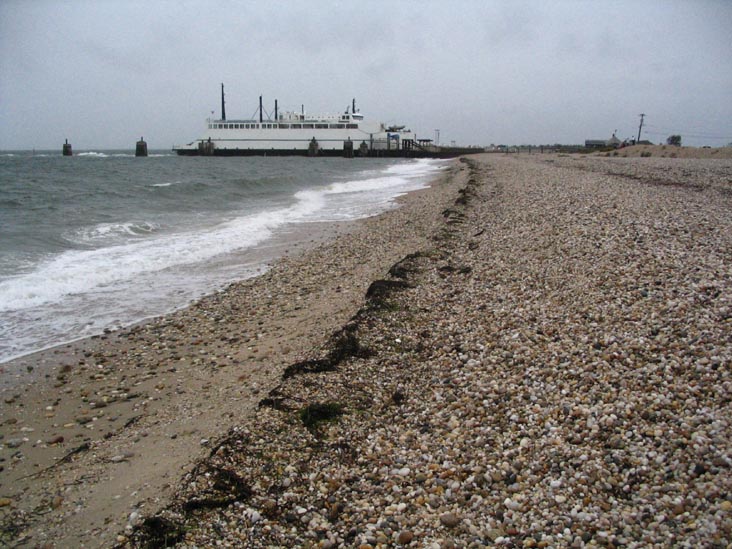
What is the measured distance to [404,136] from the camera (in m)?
85.3

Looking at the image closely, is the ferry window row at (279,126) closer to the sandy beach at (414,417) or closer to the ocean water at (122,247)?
the ocean water at (122,247)

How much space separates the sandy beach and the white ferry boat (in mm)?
76312

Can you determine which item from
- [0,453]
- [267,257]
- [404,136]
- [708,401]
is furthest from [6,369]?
[404,136]

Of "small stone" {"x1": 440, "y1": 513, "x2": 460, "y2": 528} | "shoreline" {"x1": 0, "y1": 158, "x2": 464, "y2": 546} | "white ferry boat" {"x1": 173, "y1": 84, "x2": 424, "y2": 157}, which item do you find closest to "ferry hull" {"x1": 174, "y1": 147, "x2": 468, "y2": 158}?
"white ferry boat" {"x1": 173, "y1": 84, "x2": 424, "y2": 157}

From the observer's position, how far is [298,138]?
80.4 meters

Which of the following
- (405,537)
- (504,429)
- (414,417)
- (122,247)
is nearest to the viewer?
(405,537)

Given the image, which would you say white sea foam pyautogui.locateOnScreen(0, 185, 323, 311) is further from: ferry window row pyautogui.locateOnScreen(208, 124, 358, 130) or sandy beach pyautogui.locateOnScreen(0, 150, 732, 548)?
ferry window row pyautogui.locateOnScreen(208, 124, 358, 130)

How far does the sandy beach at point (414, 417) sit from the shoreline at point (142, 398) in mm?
21

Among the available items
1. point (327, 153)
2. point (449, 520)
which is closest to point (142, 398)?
point (449, 520)

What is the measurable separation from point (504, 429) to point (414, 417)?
697mm

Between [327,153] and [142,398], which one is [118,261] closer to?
[142,398]

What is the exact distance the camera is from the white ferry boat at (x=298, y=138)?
263 feet

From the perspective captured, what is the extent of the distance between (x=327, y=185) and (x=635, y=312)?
2767 cm

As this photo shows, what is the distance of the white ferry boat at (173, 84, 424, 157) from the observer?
80125mm
